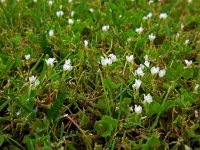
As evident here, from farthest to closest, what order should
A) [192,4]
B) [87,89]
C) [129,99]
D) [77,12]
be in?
[192,4] < [77,12] < [87,89] < [129,99]

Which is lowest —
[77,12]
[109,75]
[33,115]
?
[33,115]

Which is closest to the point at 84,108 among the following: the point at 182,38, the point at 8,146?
the point at 8,146

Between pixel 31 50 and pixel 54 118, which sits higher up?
pixel 31 50

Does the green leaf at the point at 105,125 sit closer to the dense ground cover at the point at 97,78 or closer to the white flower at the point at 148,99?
the dense ground cover at the point at 97,78

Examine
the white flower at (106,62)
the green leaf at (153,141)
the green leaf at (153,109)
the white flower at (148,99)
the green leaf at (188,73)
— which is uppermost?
the white flower at (106,62)

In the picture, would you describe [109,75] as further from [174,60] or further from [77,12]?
[77,12]

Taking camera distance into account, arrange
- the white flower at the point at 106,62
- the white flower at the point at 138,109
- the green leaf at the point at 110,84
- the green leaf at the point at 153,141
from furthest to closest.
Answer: the white flower at the point at 106,62, the green leaf at the point at 110,84, the white flower at the point at 138,109, the green leaf at the point at 153,141

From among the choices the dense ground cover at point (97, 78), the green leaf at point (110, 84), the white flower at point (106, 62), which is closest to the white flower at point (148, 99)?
the dense ground cover at point (97, 78)

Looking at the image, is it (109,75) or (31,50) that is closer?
(109,75)

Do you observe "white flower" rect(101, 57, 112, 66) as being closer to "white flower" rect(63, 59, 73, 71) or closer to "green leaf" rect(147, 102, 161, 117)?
"white flower" rect(63, 59, 73, 71)
